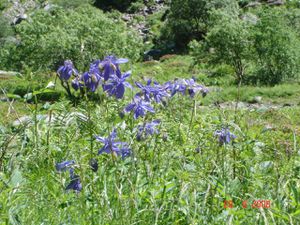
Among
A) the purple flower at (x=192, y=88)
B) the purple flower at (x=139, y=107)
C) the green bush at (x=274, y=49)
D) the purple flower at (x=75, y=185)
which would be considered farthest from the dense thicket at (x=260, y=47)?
the purple flower at (x=75, y=185)

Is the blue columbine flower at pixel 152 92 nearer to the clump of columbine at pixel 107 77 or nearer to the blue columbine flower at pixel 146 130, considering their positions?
the blue columbine flower at pixel 146 130

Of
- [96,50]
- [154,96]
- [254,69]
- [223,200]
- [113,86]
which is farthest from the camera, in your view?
[254,69]

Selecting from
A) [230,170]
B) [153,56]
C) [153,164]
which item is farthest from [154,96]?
[153,56]

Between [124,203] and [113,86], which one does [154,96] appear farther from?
[124,203]

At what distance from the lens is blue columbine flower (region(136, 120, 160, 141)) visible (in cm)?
288

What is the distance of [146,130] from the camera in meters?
2.99

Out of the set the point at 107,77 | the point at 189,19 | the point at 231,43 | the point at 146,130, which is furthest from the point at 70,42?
the point at 107,77

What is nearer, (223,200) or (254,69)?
(223,200)

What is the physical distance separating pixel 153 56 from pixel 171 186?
30.9 m

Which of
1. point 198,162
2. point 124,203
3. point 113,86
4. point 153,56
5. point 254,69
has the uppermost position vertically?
point 113,86

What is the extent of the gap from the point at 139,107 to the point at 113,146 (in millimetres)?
310

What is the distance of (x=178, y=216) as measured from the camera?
106 inches

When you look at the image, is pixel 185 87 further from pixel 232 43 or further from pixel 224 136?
pixel 232 43

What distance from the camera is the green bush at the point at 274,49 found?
70.1 feet
